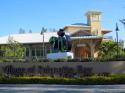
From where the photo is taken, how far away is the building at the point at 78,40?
75000 millimetres

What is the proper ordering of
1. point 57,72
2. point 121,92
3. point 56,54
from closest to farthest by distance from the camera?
point 121,92 < point 57,72 < point 56,54

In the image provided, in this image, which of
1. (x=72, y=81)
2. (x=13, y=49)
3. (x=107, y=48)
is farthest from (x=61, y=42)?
(x=107, y=48)

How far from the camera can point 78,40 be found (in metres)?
74.8

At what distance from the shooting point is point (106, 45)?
7519 centimetres

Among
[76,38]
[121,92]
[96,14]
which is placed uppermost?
[96,14]

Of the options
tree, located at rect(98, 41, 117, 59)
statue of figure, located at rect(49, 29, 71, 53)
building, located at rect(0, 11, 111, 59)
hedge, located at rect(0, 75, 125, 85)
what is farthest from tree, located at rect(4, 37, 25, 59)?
hedge, located at rect(0, 75, 125, 85)

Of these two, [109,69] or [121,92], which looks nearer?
[121,92]

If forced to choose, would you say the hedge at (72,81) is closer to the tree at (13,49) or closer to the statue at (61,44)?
the statue at (61,44)

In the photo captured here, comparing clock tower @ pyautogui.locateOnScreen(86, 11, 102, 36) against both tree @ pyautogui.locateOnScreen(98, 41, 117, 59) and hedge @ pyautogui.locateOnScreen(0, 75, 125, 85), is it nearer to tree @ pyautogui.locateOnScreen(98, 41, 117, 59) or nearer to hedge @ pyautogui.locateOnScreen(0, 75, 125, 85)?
tree @ pyautogui.locateOnScreen(98, 41, 117, 59)

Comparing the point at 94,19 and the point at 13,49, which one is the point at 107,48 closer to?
the point at 94,19

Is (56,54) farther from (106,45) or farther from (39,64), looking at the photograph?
(106,45)

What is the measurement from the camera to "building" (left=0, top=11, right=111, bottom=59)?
75.0 meters

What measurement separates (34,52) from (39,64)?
1773 inches

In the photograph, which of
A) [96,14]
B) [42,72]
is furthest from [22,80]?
[96,14]
